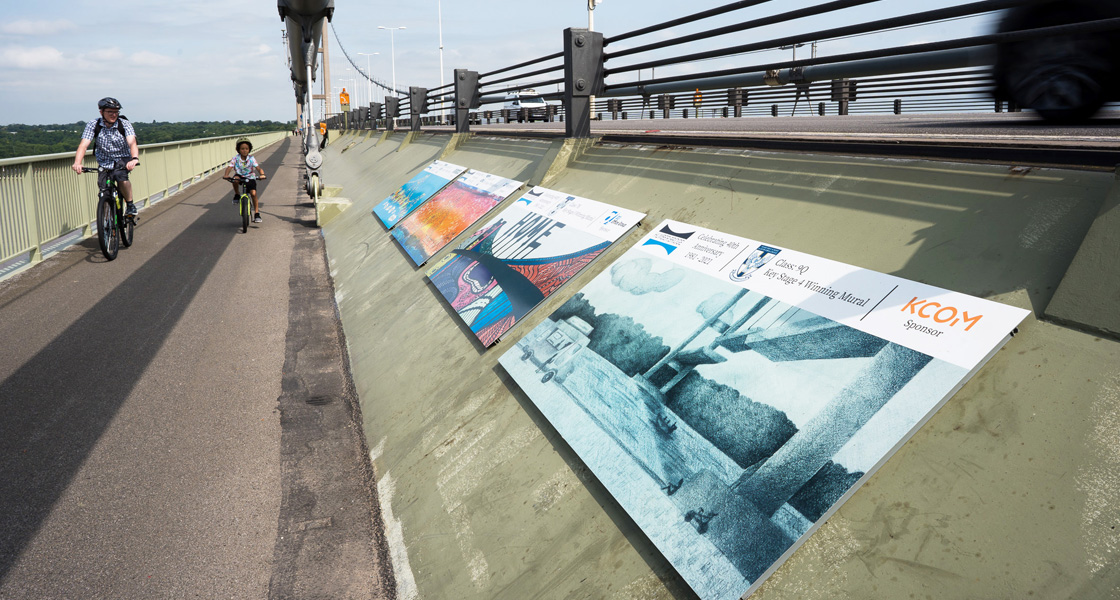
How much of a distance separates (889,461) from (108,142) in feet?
34.9

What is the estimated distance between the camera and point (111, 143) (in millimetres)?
9586

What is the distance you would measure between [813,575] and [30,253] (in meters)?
10.9

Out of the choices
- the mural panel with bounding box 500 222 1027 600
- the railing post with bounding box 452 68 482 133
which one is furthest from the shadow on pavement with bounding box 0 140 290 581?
the railing post with bounding box 452 68 482 133

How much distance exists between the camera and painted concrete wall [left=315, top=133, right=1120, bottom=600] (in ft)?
5.99

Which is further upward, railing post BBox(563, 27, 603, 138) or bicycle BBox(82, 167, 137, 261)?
railing post BBox(563, 27, 603, 138)

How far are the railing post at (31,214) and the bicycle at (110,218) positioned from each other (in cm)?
70

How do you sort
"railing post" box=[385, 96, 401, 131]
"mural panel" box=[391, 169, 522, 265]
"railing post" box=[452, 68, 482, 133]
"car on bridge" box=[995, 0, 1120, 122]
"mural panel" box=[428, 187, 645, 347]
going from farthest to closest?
"railing post" box=[385, 96, 401, 131] → "railing post" box=[452, 68, 482, 133] → "mural panel" box=[391, 169, 522, 265] → "car on bridge" box=[995, 0, 1120, 122] → "mural panel" box=[428, 187, 645, 347]

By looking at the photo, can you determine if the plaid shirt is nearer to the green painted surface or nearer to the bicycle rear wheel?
the bicycle rear wheel

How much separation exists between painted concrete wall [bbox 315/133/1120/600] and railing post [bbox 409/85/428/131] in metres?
13.8

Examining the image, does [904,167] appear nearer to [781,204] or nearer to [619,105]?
[781,204]

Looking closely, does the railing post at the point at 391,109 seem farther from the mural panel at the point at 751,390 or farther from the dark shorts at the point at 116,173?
the mural panel at the point at 751,390

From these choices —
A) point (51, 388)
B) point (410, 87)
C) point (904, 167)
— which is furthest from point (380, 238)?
point (410, 87)

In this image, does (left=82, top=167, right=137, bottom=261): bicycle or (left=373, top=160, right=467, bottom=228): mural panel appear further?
(left=82, top=167, right=137, bottom=261): bicycle

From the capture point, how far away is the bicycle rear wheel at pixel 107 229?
934cm
